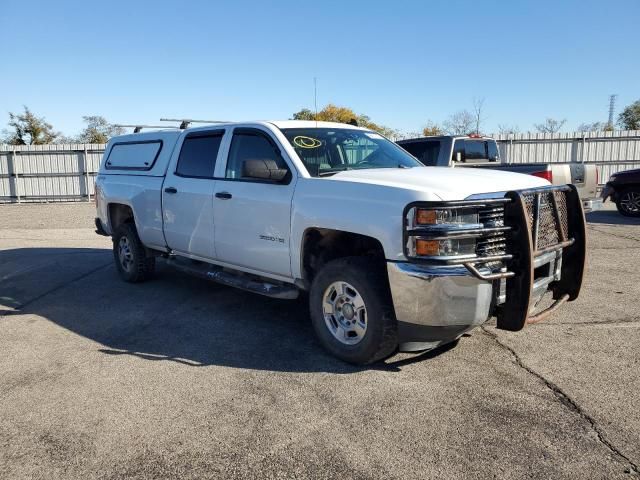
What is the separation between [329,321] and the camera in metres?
4.36

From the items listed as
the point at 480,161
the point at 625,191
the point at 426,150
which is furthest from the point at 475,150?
the point at 625,191

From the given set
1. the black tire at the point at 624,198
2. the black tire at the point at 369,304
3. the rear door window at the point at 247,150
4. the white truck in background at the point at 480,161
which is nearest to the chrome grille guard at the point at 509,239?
the black tire at the point at 369,304

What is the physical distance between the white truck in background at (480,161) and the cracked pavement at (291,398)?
3.38 meters

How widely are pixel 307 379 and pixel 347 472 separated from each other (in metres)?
1.21

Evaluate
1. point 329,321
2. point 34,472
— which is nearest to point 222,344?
point 329,321

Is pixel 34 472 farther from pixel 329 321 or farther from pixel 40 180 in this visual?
pixel 40 180

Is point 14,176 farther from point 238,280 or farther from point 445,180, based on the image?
point 445,180

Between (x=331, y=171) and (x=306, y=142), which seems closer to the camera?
(x=331, y=171)

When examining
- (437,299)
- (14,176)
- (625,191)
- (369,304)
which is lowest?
(369,304)

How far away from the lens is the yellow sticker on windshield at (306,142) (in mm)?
4942

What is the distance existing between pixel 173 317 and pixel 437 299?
10.5 feet

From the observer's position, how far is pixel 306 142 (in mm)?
4992

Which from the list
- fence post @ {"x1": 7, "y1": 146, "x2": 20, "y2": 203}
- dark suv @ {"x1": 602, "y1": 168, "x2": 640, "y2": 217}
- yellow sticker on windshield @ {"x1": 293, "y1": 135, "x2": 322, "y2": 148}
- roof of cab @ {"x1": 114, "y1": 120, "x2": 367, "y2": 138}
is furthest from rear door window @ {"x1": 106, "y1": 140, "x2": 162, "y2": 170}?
fence post @ {"x1": 7, "y1": 146, "x2": 20, "y2": 203}

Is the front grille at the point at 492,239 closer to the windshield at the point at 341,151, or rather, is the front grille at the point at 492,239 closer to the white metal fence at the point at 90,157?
the windshield at the point at 341,151
